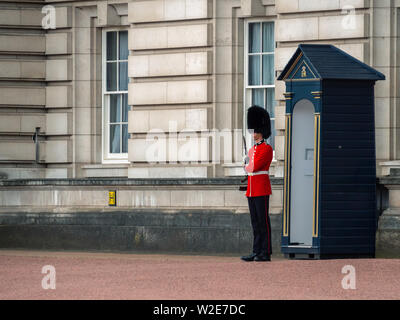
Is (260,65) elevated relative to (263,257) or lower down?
elevated

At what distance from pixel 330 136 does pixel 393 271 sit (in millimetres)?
2068

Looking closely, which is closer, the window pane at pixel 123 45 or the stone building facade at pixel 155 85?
the stone building facade at pixel 155 85

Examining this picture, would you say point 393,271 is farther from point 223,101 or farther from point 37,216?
point 37,216

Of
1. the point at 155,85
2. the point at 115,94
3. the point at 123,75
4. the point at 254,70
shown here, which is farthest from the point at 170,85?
the point at 115,94

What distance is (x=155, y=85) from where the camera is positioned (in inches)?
661

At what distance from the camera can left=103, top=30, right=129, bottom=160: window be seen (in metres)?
17.7

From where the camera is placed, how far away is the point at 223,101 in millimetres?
16391

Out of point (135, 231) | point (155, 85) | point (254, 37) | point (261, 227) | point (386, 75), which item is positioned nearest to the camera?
point (261, 227)

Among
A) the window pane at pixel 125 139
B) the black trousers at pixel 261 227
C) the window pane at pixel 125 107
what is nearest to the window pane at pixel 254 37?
the window pane at pixel 125 107

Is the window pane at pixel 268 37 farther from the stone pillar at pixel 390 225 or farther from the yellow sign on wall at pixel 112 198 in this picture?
the stone pillar at pixel 390 225

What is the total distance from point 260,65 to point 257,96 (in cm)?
43

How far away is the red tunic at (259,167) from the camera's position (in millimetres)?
13242

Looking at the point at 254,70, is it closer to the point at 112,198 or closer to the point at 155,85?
the point at 155,85

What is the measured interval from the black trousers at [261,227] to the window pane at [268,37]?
362 centimetres
